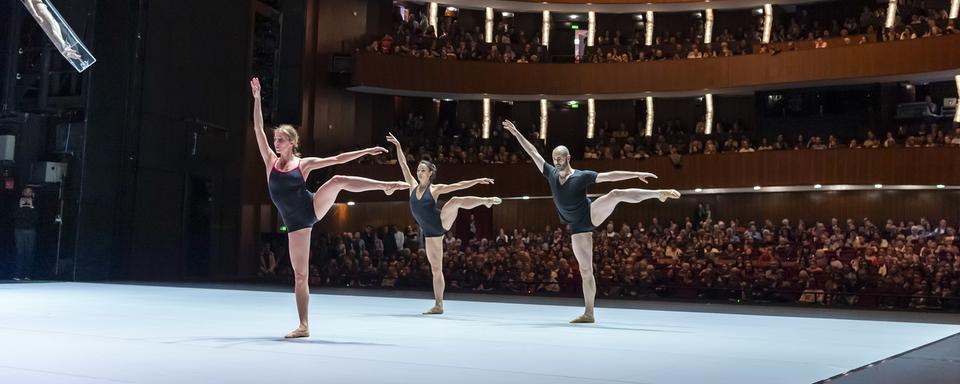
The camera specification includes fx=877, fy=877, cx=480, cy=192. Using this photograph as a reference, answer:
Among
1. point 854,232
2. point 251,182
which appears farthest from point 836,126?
point 251,182

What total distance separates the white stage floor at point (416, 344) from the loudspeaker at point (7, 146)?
23.6 ft

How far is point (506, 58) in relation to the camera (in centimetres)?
2664

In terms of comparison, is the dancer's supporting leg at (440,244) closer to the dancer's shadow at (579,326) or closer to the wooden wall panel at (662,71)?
the dancer's shadow at (579,326)

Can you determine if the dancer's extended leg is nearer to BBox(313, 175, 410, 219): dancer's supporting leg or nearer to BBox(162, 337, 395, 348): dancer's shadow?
BBox(313, 175, 410, 219): dancer's supporting leg

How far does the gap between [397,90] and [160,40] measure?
29.1ft

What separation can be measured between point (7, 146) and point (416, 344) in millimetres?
13936

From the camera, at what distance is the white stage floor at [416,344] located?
5.10 meters

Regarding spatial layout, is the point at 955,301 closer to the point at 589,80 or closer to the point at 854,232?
the point at 854,232

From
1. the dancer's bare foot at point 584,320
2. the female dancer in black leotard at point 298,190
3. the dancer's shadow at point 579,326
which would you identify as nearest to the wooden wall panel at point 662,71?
the dancer's bare foot at point 584,320

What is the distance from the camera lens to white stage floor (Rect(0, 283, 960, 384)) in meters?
5.10

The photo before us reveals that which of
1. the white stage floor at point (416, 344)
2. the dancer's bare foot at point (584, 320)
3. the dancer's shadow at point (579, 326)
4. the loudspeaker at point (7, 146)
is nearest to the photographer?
the white stage floor at point (416, 344)

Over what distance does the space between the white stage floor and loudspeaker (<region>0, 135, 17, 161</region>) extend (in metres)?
7.19

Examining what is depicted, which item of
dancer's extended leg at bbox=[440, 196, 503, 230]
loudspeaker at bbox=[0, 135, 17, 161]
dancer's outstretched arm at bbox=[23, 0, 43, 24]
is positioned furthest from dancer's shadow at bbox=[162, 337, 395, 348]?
loudspeaker at bbox=[0, 135, 17, 161]

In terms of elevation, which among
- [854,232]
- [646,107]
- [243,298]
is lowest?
[243,298]
